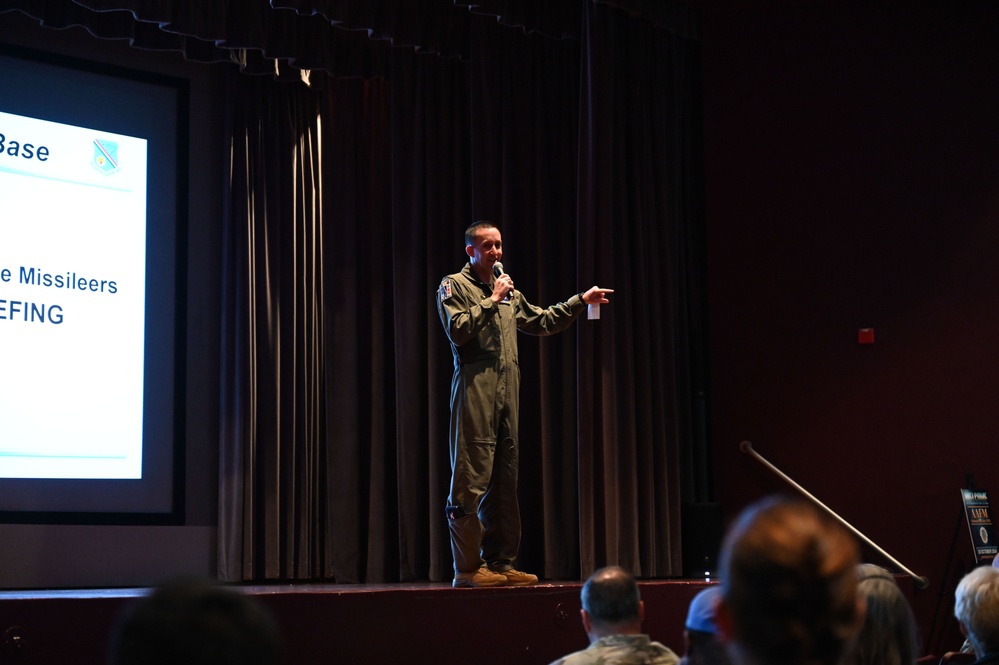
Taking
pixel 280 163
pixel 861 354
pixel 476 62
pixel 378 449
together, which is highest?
pixel 476 62

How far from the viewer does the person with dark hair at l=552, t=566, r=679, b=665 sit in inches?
76.5

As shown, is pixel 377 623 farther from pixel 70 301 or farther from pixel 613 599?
pixel 70 301

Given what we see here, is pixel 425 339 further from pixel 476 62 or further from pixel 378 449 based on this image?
pixel 476 62

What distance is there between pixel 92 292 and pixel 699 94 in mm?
3324

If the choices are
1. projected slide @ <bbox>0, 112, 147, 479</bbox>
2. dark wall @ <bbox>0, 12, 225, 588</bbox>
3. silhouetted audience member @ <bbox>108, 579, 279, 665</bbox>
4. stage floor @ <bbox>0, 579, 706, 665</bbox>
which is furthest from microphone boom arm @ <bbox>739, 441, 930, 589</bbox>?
silhouetted audience member @ <bbox>108, 579, 279, 665</bbox>

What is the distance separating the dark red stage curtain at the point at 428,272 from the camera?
5152mm

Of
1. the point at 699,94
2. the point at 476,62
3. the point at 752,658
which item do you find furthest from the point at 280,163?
the point at 752,658

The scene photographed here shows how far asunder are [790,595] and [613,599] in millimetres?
1231

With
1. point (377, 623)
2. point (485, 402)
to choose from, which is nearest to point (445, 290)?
point (485, 402)

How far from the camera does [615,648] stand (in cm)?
197

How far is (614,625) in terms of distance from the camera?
2.03 meters

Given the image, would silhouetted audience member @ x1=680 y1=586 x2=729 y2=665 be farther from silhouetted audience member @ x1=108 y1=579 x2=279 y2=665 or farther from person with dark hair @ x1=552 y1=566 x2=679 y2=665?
silhouetted audience member @ x1=108 y1=579 x2=279 y2=665

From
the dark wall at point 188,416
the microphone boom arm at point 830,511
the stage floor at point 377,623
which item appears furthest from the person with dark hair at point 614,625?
the microphone boom arm at point 830,511

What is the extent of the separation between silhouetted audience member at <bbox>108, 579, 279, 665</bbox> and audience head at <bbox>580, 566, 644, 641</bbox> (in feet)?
4.26
